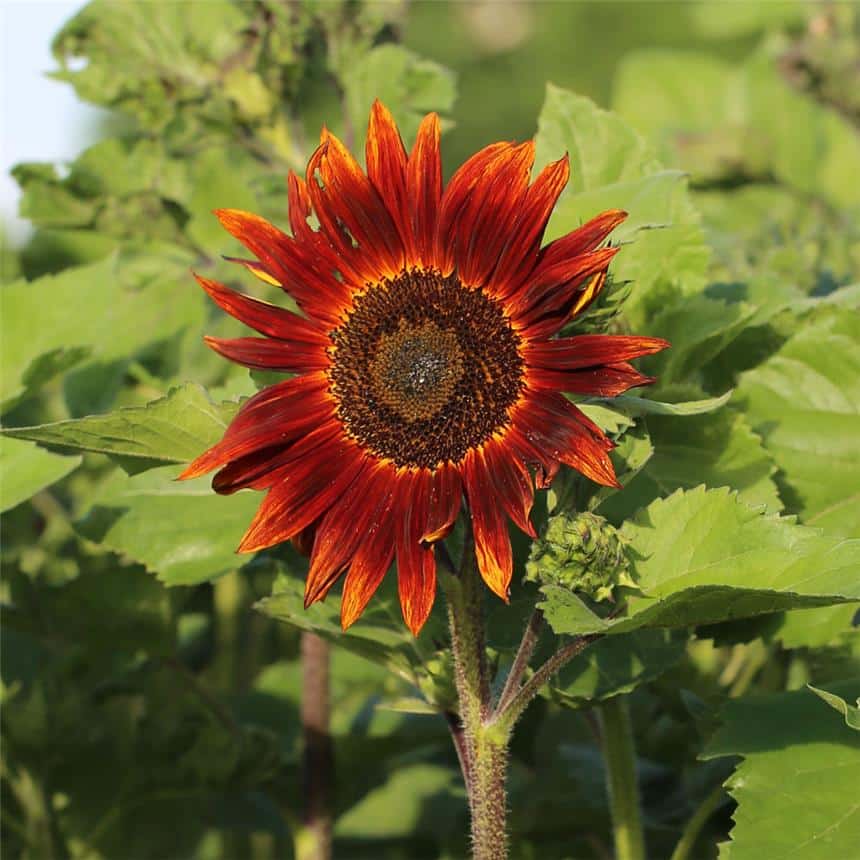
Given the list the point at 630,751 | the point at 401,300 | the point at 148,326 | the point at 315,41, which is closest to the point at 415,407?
the point at 401,300

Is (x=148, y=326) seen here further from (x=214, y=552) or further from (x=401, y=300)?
(x=401, y=300)

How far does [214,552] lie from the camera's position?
50.5 inches

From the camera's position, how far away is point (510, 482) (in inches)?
39.6

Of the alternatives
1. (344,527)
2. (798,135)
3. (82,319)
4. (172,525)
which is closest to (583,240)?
(344,527)

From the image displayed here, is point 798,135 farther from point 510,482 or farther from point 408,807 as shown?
point 510,482

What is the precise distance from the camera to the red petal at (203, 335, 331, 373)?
1046 mm

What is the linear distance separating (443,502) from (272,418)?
138 millimetres

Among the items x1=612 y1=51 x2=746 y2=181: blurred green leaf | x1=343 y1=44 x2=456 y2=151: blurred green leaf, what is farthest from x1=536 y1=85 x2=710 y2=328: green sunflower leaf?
x1=612 y1=51 x2=746 y2=181: blurred green leaf

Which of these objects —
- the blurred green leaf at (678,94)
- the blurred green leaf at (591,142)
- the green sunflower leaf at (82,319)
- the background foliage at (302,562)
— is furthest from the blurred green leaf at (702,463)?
the blurred green leaf at (678,94)

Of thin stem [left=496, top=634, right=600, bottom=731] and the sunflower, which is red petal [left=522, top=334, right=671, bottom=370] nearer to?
the sunflower

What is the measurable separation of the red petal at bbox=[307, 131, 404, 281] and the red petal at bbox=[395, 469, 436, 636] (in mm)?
176

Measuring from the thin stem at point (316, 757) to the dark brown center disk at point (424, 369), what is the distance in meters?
0.51

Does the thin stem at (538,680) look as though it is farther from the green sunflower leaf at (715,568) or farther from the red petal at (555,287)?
the red petal at (555,287)

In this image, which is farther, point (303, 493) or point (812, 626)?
point (812, 626)
